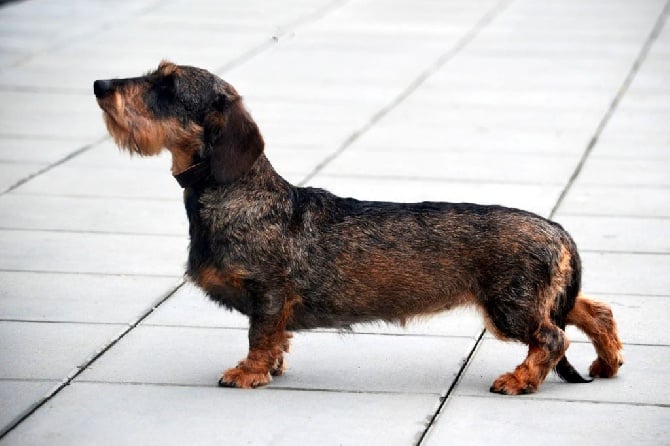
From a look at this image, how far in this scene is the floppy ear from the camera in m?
6.64

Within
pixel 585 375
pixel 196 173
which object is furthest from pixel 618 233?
pixel 196 173

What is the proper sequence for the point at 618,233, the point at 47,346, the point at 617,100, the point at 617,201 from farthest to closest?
the point at 617,100, the point at 617,201, the point at 618,233, the point at 47,346

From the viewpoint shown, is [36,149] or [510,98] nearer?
[36,149]

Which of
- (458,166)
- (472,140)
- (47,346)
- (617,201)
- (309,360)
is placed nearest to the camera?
(309,360)

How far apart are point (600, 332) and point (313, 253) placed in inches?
57.5

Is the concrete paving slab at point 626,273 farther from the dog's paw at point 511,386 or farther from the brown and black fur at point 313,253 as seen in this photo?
the dog's paw at point 511,386

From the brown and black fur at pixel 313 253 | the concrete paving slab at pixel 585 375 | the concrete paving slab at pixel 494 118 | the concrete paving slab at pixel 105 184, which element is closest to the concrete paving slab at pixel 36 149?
the concrete paving slab at pixel 105 184

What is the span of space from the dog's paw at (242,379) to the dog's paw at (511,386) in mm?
1110

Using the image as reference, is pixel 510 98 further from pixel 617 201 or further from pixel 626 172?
pixel 617 201

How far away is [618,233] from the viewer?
9.67 m

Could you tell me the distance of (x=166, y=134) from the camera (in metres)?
6.66

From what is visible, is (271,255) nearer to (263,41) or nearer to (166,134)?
(166,134)

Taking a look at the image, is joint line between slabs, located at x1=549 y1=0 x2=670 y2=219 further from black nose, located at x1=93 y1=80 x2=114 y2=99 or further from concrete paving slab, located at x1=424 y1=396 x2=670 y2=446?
black nose, located at x1=93 y1=80 x2=114 y2=99

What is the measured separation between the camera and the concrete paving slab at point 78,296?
7887mm
